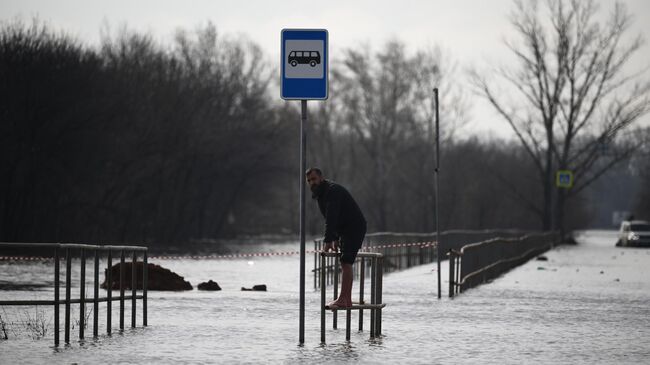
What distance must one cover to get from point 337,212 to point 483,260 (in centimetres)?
1434

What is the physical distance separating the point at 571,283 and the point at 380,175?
184 ft

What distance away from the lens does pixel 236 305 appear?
2078 centimetres

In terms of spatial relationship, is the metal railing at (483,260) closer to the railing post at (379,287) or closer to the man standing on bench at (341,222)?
the railing post at (379,287)

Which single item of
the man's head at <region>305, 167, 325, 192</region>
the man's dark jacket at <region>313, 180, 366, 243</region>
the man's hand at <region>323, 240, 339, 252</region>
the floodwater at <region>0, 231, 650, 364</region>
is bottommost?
the floodwater at <region>0, 231, 650, 364</region>

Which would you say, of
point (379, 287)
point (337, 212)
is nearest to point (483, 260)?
point (379, 287)

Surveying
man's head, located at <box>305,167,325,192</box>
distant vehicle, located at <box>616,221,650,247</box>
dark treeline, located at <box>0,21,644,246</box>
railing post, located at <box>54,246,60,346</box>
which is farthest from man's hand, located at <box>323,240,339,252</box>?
distant vehicle, located at <box>616,221,650,247</box>

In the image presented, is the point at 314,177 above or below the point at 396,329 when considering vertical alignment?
above

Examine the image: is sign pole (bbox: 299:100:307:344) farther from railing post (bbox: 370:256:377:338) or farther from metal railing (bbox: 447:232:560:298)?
metal railing (bbox: 447:232:560:298)

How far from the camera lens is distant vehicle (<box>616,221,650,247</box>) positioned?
210 feet

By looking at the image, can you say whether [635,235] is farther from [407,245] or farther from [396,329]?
[396,329]

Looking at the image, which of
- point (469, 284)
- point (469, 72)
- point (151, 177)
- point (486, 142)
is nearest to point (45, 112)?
point (151, 177)

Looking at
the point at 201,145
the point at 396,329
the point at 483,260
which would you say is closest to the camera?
the point at 396,329

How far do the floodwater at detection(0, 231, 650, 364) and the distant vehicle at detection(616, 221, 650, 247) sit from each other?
36335 mm

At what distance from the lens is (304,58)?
547 inches
